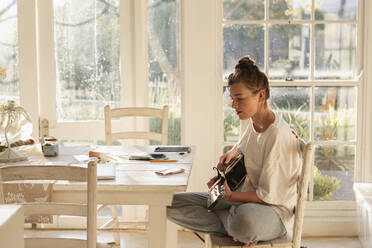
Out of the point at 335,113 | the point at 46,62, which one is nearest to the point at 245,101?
the point at 335,113

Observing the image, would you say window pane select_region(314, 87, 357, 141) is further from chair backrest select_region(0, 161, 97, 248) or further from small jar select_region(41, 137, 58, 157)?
chair backrest select_region(0, 161, 97, 248)

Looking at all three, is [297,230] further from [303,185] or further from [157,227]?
[157,227]

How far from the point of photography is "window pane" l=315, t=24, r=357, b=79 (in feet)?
13.3

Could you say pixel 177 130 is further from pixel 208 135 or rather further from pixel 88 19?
pixel 88 19

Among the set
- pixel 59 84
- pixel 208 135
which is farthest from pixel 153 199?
pixel 59 84

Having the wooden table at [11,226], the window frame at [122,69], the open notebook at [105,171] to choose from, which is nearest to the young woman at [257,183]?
the open notebook at [105,171]

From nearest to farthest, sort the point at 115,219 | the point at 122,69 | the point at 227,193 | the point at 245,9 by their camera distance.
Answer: the point at 227,193 < the point at 115,219 < the point at 245,9 < the point at 122,69

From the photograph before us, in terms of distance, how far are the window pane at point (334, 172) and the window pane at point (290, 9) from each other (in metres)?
0.94

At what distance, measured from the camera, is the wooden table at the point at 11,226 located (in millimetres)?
1346

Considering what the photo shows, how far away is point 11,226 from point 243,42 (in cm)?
290

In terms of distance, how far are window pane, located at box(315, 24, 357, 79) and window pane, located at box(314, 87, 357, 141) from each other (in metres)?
0.11

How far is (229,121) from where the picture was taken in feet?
13.5

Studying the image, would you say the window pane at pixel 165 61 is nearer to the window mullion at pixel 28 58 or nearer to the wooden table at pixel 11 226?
the window mullion at pixel 28 58

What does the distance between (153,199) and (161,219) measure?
10 centimetres
